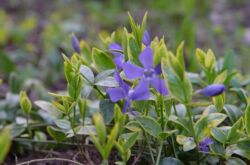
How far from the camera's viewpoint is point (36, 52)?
283 cm

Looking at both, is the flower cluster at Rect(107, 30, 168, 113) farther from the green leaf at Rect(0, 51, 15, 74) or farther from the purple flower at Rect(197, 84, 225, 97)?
the green leaf at Rect(0, 51, 15, 74)

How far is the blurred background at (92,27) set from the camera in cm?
248

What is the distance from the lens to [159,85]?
0.98 m

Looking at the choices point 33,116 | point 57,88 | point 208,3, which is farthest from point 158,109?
point 208,3

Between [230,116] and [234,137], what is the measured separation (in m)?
0.18

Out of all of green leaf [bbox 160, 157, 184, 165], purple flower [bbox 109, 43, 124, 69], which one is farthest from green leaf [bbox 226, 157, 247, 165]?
purple flower [bbox 109, 43, 124, 69]

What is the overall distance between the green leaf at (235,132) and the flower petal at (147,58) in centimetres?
24

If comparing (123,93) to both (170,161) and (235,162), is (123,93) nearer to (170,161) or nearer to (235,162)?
(170,161)

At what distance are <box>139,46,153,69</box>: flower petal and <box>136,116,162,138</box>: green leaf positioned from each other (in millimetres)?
133

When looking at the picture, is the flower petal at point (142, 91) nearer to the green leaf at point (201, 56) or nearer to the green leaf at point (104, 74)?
the green leaf at point (104, 74)

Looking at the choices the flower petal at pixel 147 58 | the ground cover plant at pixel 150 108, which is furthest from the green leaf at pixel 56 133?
the flower petal at pixel 147 58

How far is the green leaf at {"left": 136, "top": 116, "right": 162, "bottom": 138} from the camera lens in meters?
1.04

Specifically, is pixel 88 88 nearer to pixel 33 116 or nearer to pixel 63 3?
pixel 33 116

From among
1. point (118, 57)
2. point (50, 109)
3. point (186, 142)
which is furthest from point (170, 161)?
point (50, 109)
